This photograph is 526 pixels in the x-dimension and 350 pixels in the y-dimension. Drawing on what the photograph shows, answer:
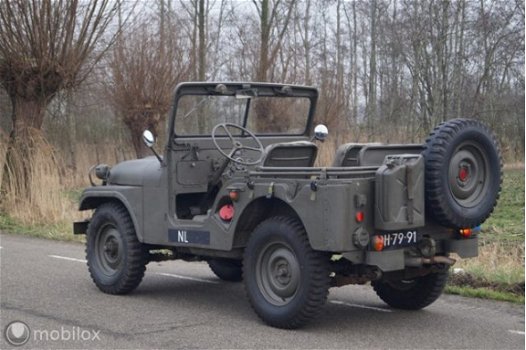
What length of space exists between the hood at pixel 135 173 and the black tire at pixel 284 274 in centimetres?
176

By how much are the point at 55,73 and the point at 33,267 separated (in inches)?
287

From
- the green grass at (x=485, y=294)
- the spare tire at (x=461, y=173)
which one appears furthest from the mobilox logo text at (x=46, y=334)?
the green grass at (x=485, y=294)

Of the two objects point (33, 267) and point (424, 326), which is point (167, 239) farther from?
point (33, 267)

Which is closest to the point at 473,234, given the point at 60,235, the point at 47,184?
the point at 60,235

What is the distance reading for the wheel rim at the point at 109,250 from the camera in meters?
8.86

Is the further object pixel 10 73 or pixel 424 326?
pixel 10 73

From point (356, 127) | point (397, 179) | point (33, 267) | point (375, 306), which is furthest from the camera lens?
point (356, 127)

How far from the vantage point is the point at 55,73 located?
56.3ft

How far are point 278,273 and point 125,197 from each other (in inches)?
92.5

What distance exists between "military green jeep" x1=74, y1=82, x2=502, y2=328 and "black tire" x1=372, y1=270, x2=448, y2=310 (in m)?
0.01

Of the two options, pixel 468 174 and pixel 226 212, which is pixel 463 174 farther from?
pixel 226 212

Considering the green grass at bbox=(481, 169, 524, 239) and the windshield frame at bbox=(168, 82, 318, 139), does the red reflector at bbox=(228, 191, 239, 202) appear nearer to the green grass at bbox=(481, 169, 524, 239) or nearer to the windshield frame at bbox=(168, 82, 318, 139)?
the windshield frame at bbox=(168, 82, 318, 139)

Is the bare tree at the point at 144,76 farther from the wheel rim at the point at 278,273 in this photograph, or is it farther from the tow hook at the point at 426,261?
the tow hook at the point at 426,261

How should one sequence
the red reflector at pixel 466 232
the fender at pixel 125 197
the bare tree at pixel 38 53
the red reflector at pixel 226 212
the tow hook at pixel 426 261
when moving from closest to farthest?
the tow hook at pixel 426 261
the red reflector at pixel 466 232
the red reflector at pixel 226 212
the fender at pixel 125 197
the bare tree at pixel 38 53
